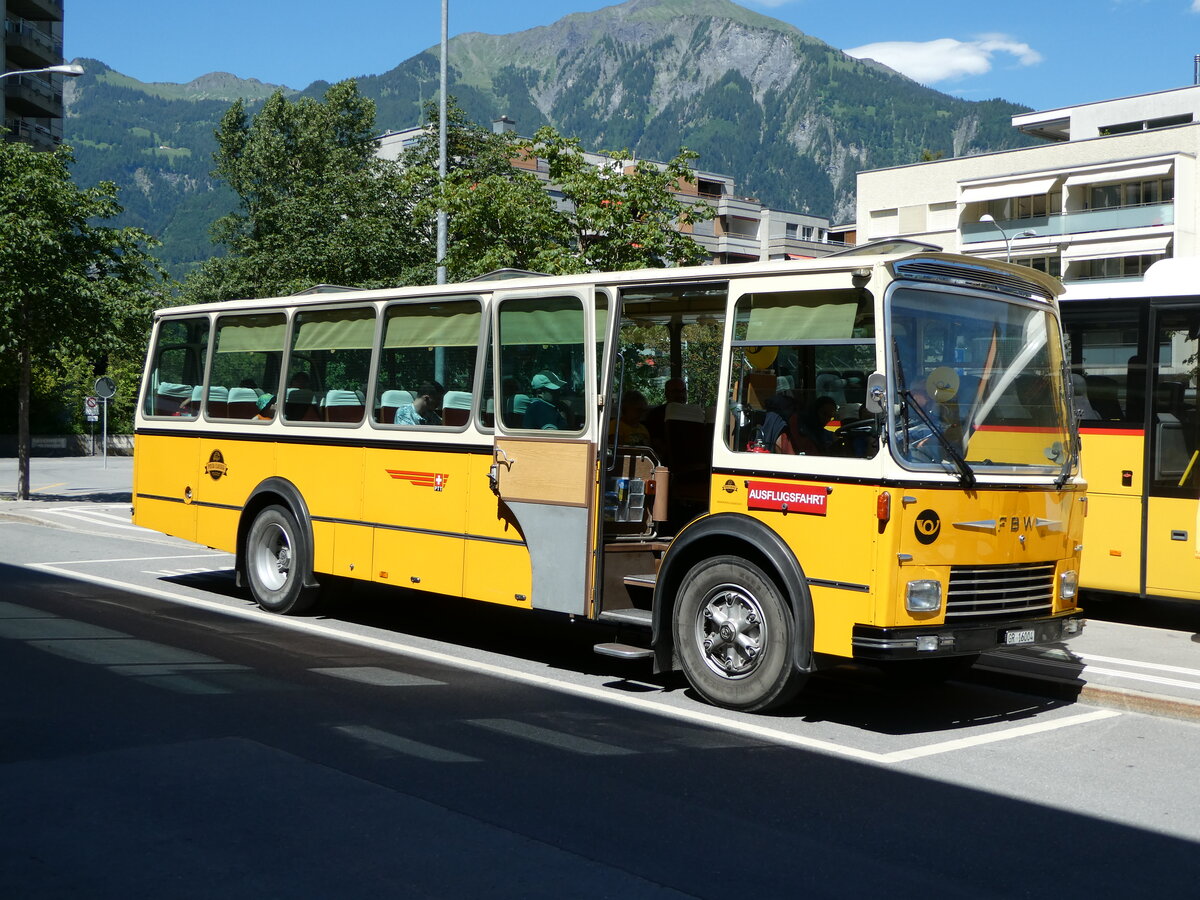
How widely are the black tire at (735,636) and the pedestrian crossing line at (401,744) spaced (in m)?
2.06

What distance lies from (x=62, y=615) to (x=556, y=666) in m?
4.36

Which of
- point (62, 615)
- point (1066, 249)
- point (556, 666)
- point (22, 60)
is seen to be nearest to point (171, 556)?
point (62, 615)

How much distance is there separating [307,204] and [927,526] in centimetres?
4356

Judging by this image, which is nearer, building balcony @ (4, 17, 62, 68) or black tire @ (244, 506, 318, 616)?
black tire @ (244, 506, 318, 616)

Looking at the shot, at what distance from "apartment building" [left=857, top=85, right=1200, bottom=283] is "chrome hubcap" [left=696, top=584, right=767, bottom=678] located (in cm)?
4498

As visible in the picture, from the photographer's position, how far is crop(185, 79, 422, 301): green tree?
151 ft

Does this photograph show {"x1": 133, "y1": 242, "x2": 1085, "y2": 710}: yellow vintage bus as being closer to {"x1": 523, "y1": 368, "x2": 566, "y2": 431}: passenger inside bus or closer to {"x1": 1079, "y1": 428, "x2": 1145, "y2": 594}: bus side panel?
{"x1": 523, "y1": 368, "x2": 566, "y2": 431}: passenger inside bus

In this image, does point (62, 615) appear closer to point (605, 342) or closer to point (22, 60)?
point (605, 342)

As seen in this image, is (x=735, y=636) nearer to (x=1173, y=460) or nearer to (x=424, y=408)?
(x=424, y=408)

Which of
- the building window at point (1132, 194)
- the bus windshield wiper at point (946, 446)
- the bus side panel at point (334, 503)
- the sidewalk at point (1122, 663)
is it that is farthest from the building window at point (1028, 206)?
the bus windshield wiper at point (946, 446)

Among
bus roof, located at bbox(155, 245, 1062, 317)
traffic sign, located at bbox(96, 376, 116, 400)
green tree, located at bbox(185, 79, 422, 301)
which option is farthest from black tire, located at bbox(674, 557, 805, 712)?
green tree, located at bbox(185, 79, 422, 301)

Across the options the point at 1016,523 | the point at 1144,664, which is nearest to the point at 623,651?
the point at 1016,523

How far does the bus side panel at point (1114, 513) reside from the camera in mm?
11914

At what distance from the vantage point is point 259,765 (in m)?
6.25
